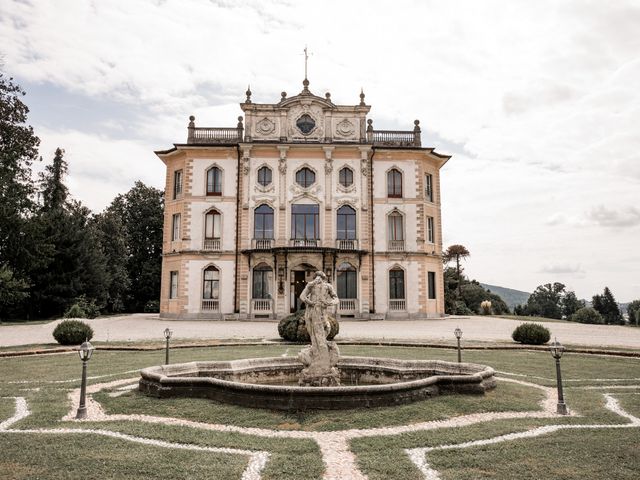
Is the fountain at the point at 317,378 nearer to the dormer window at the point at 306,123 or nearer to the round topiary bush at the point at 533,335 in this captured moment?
the round topiary bush at the point at 533,335

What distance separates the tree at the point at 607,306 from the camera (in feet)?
230

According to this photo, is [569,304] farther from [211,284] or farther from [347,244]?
[211,284]

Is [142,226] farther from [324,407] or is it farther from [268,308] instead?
[324,407]

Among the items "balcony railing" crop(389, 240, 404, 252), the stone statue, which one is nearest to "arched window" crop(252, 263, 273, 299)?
"balcony railing" crop(389, 240, 404, 252)

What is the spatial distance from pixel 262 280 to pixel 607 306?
6072cm

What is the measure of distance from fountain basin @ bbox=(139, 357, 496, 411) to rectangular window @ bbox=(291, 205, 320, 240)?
2437cm

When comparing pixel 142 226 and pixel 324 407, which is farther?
pixel 142 226

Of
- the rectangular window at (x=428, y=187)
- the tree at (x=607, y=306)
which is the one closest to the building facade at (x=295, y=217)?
the rectangular window at (x=428, y=187)

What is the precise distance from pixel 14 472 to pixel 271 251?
28.9 metres

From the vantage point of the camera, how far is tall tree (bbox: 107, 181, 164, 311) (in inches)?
2044

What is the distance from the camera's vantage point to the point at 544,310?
9200 centimetres

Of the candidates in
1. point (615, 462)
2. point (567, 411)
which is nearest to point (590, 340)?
point (567, 411)

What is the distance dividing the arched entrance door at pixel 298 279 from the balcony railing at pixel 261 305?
152 centimetres

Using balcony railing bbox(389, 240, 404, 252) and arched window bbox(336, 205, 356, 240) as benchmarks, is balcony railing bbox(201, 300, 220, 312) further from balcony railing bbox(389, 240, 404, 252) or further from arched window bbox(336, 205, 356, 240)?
balcony railing bbox(389, 240, 404, 252)
